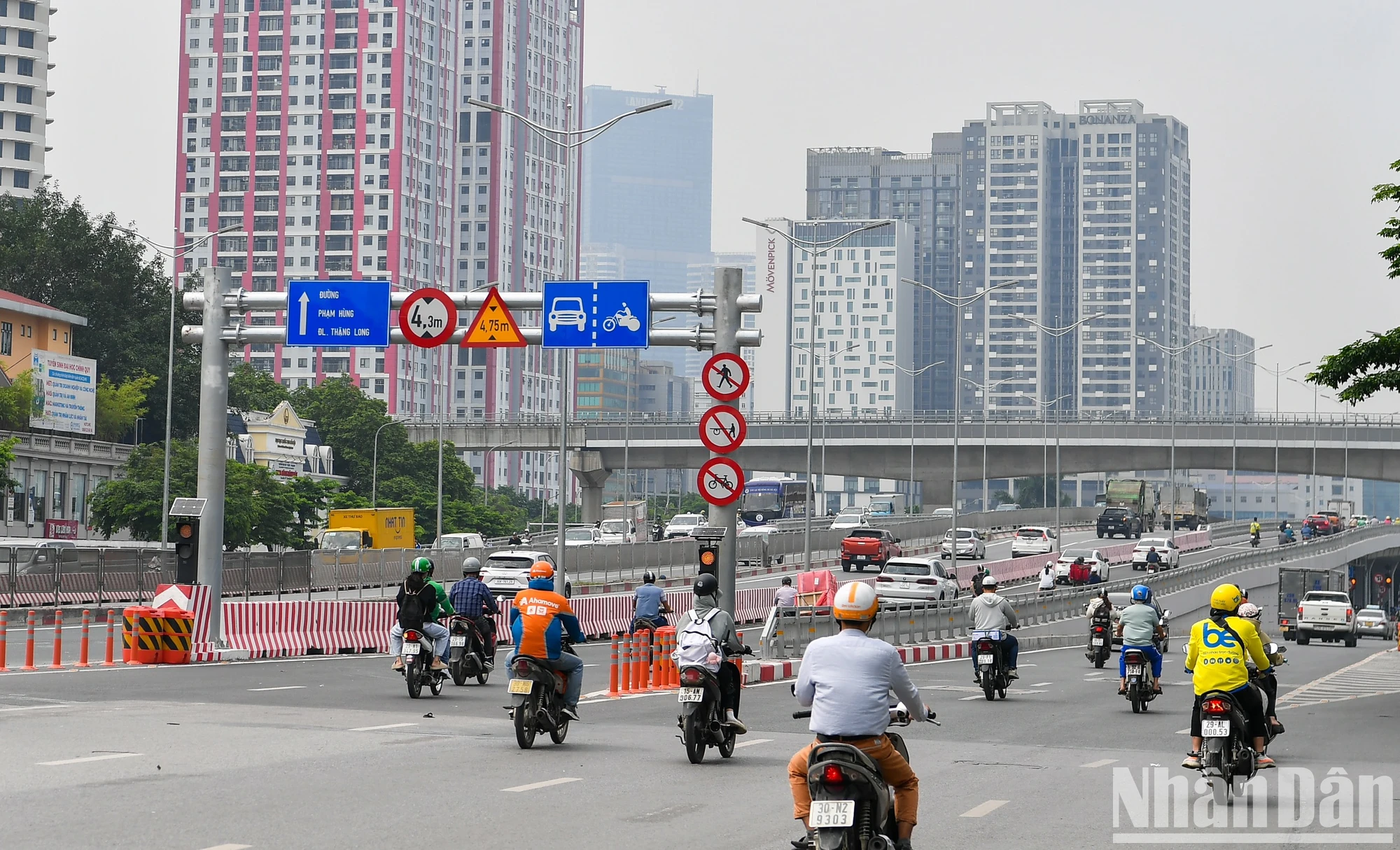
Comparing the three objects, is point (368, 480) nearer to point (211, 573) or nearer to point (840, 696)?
point (211, 573)

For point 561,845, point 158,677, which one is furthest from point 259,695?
point 561,845

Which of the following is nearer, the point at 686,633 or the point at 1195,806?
the point at 1195,806

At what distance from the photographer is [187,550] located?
2630cm

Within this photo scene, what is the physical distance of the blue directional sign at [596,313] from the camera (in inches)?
1141

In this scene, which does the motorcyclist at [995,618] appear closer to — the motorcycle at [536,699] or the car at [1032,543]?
the motorcycle at [536,699]

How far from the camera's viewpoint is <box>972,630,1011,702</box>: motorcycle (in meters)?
24.0

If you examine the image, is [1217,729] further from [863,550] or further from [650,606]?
[863,550]

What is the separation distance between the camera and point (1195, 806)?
41.4 ft

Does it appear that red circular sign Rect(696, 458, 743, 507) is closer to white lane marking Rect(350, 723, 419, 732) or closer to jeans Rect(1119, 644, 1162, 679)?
jeans Rect(1119, 644, 1162, 679)

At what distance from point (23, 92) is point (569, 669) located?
141270 mm

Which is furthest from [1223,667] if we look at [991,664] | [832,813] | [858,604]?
[991,664]

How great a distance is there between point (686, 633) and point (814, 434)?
83.5 m

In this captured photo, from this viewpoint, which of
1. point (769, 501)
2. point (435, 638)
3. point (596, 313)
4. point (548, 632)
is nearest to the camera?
point (548, 632)

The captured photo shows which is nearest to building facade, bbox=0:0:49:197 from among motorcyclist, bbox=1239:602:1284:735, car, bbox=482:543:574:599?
car, bbox=482:543:574:599
